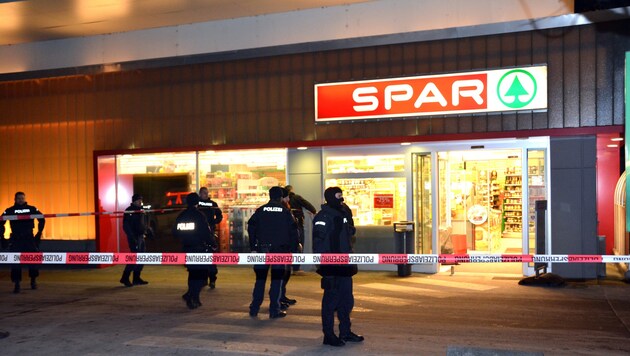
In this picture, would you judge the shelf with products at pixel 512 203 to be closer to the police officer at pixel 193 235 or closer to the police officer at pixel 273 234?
the police officer at pixel 273 234

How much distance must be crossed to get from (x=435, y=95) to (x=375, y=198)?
8.72 ft

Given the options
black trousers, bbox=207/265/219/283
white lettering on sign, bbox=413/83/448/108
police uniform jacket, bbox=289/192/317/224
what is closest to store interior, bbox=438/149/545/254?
white lettering on sign, bbox=413/83/448/108

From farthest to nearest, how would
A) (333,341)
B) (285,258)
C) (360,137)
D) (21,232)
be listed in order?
1. (360,137)
2. (21,232)
3. (285,258)
4. (333,341)

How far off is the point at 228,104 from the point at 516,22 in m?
6.68

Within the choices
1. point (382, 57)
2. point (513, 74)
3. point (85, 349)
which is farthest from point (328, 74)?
point (85, 349)

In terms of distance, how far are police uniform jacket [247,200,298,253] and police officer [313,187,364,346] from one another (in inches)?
64.6

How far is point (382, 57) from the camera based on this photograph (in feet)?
48.2

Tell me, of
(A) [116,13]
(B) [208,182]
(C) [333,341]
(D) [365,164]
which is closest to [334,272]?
(C) [333,341]

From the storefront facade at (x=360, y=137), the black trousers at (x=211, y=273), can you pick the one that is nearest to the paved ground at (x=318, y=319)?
the black trousers at (x=211, y=273)

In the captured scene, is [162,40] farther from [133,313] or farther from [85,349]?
[85,349]

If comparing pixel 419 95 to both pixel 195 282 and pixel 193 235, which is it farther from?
pixel 195 282

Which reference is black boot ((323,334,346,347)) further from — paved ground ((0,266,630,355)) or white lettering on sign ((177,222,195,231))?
white lettering on sign ((177,222,195,231))

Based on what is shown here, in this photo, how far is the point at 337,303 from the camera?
8.43 m

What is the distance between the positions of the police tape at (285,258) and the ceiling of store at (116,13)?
6.54 metres
